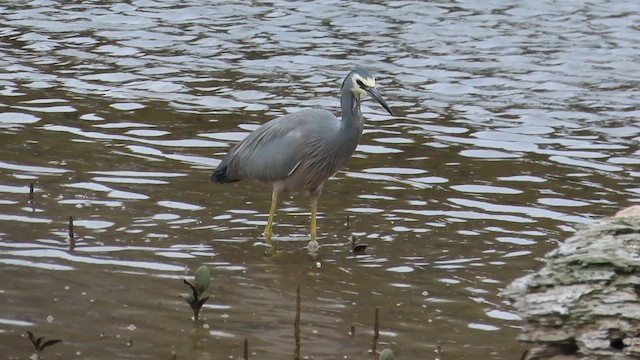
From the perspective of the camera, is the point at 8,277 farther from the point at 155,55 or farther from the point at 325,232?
the point at 155,55

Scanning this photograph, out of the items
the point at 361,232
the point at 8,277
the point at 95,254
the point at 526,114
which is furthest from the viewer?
the point at 526,114

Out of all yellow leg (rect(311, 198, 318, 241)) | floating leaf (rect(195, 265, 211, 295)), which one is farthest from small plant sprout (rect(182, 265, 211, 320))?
yellow leg (rect(311, 198, 318, 241))

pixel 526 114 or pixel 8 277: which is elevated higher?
pixel 8 277

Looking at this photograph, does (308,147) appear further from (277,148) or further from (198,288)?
(198,288)

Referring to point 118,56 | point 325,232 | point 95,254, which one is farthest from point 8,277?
point 118,56

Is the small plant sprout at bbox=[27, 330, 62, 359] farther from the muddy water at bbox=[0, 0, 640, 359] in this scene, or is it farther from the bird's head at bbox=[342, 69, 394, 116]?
the bird's head at bbox=[342, 69, 394, 116]

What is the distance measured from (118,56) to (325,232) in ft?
22.0

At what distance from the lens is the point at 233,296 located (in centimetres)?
772

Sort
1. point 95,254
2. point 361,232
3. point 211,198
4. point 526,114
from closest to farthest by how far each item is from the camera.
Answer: point 95,254, point 361,232, point 211,198, point 526,114

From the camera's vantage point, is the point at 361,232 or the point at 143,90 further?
the point at 143,90

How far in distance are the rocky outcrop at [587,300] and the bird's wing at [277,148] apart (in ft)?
11.7

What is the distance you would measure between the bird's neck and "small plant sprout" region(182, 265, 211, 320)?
275 centimetres

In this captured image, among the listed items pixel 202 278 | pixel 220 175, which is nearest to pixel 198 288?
pixel 202 278

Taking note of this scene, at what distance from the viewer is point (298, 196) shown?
35.1 ft
